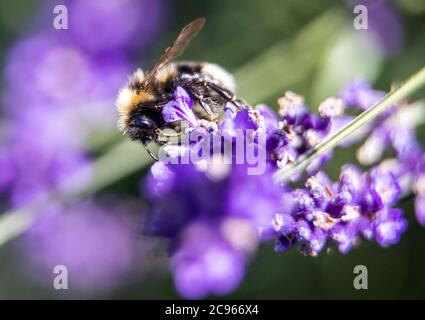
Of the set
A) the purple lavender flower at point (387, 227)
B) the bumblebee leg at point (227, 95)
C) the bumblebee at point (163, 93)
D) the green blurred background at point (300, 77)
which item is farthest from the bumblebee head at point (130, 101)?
the green blurred background at point (300, 77)

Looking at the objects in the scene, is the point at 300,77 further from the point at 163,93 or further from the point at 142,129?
the point at 142,129

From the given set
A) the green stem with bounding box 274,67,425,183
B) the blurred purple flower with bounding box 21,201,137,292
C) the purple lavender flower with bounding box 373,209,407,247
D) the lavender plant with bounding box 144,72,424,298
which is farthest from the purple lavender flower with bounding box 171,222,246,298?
the blurred purple flower with bounding box 21,201,137,292

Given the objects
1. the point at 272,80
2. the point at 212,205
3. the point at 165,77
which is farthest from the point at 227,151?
the point at 272,80

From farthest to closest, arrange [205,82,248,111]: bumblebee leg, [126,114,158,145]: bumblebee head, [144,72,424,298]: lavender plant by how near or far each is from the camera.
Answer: [126,114,158,145]: bumblebee head → [205,82,248,111]: bumblebee leg → [144,72,424,298]: lavender plant

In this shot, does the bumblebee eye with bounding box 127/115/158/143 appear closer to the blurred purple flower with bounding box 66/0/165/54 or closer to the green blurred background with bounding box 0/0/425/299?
the green blurred background with bounding box 0/0/425/299

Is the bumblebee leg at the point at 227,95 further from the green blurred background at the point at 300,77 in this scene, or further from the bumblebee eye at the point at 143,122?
the green blurred background at the point at 300,77

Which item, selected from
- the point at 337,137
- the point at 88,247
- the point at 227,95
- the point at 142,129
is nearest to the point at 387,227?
the point at 337,137
